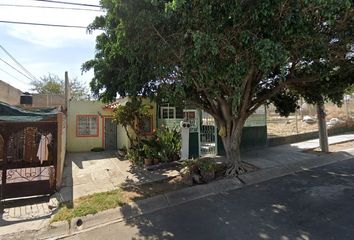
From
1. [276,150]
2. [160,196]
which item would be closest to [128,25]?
[160,196]

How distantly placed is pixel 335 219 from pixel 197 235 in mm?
2725

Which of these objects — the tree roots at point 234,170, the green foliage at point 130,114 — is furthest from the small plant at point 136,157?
the tree roots at point 234,170

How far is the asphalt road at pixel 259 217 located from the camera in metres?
5.23

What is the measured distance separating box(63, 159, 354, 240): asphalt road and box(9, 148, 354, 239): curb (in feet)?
1.00

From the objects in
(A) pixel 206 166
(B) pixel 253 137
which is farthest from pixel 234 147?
(B) pixel 253 137

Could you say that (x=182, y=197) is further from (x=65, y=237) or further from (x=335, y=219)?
(x=335, y=219)

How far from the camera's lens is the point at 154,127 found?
1605 cm

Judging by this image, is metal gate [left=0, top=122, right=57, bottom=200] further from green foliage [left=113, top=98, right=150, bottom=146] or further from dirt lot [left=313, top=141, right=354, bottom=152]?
dirt lot [left=313, top=141, right=354, bottom=152]

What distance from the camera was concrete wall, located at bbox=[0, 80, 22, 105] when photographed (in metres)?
14.1

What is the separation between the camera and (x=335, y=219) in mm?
5570

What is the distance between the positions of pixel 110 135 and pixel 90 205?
11149 millimetres

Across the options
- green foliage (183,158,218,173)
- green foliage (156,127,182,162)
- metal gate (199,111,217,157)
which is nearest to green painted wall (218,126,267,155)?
metal gate (199,111,217,157)

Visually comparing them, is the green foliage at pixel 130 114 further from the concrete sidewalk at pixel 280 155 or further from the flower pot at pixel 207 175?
the flower pot at pixel 207 175

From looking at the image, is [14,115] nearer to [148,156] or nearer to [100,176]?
[100,176]
